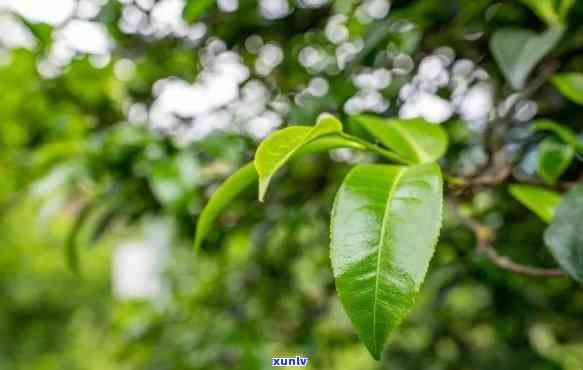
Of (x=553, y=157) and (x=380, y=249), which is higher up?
(x=380, y=249)

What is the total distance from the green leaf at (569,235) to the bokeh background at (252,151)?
19cm

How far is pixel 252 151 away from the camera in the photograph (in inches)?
40.8

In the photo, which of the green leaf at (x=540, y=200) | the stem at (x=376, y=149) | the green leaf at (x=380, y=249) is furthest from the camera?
the green leaf at (x=540, y=200)

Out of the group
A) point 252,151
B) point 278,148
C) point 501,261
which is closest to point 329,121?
point 278,148

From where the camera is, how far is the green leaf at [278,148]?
43cm

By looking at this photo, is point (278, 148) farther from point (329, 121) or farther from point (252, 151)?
point (252, 151)

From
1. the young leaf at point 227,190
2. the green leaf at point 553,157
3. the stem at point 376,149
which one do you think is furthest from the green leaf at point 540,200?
the young leaf at point 227,190

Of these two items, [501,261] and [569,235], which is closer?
[569,235]

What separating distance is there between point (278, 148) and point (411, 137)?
189 millimetres

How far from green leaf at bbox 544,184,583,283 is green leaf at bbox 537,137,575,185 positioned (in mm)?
89

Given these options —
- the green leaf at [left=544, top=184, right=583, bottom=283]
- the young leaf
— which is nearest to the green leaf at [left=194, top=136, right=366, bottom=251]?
the young leaf

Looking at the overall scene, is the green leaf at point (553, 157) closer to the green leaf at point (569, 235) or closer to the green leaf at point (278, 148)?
the green leaf at point (569, 235)

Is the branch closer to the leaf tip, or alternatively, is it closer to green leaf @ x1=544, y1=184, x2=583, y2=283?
green leaf @ x1=544, y1=184, x2=583, y2=283

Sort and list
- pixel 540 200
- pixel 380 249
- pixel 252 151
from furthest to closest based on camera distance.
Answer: pixel 252 151 → pixel 540 200 → pixel 380 249
